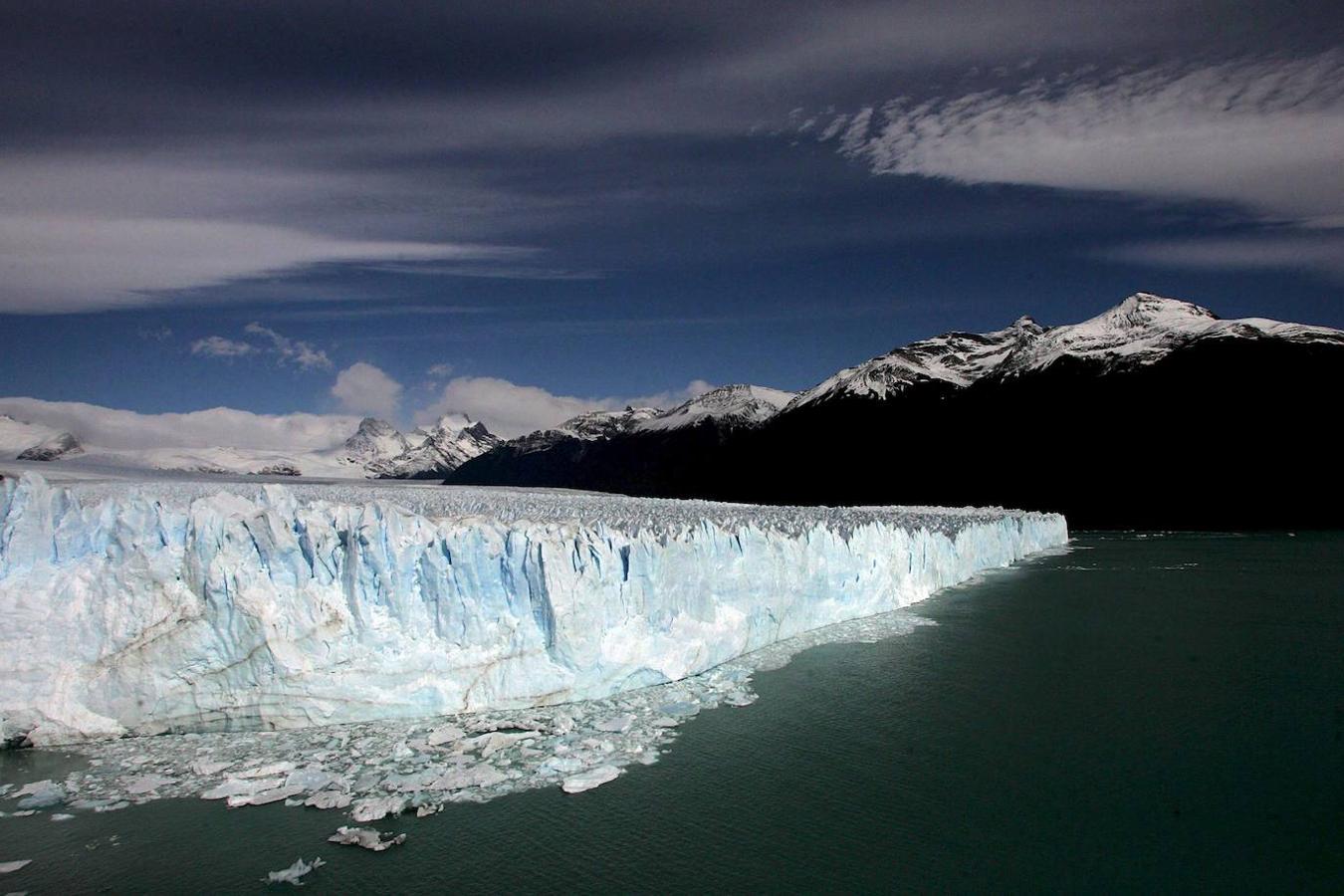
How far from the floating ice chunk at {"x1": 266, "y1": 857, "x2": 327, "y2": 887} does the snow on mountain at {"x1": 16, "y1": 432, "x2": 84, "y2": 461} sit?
695 ft

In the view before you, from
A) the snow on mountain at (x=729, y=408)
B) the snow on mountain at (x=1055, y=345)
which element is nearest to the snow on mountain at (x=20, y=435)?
the snow on mountain at (x=729, y=408)

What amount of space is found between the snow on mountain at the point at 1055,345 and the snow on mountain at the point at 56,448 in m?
171

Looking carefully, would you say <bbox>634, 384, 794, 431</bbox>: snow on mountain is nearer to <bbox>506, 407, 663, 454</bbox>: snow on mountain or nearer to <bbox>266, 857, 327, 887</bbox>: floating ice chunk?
<bbox>506, 407, 663, 454</bbox>: snow on mountain

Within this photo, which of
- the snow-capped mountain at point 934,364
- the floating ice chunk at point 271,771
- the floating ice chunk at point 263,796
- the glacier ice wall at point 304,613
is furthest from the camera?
the snow-capped mountain at point 934,364

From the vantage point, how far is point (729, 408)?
4513 inches

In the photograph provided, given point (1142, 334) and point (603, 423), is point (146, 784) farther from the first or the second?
point (603, 423)

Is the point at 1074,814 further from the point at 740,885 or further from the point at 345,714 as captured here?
the point at 345,714

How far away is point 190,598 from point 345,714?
7.76ft

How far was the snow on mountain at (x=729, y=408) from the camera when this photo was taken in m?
112

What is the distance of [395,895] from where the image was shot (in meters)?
5.97

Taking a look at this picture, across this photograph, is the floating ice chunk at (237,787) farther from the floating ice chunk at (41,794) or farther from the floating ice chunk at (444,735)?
the floating ice chunk at (444,735)

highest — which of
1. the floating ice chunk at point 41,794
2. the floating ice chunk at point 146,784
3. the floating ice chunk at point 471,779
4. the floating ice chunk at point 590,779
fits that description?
the floating ice chunk at point 41,794

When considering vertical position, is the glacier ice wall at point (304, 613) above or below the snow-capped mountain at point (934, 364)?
below

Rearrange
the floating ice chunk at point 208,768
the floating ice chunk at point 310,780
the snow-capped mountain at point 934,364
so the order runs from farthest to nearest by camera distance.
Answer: the snow-capped mountain at point 934,364
the floating ice chunk at point 208,768
the floating ice chunk at point 310,780
